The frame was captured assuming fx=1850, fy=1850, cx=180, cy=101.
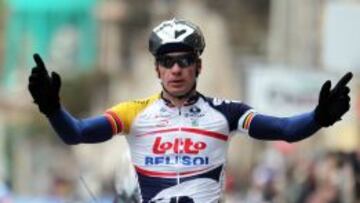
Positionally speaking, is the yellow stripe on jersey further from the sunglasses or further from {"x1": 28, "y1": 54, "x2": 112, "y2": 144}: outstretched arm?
the sunglasses

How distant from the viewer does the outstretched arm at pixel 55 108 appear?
10375 millimetres

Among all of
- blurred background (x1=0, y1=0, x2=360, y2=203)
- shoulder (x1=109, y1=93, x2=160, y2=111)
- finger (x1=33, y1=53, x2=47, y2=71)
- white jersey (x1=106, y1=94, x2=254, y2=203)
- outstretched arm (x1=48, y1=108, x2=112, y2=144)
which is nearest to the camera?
finger (x1=33, y1=53, x2=47, y2=71)

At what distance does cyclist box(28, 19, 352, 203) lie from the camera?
35.1 feet

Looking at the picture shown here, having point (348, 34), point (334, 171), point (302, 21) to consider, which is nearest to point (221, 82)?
point (302, 21)

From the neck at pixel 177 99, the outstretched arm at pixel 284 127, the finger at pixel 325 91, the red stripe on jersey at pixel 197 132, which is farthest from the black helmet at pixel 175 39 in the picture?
the finger at pixel 325 91

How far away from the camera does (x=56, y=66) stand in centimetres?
7550

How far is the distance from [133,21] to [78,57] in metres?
7.73

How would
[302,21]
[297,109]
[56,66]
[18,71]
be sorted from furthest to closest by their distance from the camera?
[18,71], [56,66], [302,21], [297,109]

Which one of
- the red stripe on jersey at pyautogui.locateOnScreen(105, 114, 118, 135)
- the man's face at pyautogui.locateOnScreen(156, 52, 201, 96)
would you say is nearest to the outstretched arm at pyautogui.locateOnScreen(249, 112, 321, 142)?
the man's face at pyautogui.locateOnScreen(156, 52, 201, 96)

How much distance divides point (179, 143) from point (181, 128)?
0.09 meters

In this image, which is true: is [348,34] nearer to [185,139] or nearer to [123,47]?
[185,139]

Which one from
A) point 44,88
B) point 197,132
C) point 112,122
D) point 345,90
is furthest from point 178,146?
point 345,90

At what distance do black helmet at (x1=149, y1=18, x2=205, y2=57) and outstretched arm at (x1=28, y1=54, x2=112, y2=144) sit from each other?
0.59 m

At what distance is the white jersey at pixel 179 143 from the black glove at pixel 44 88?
0.44m
